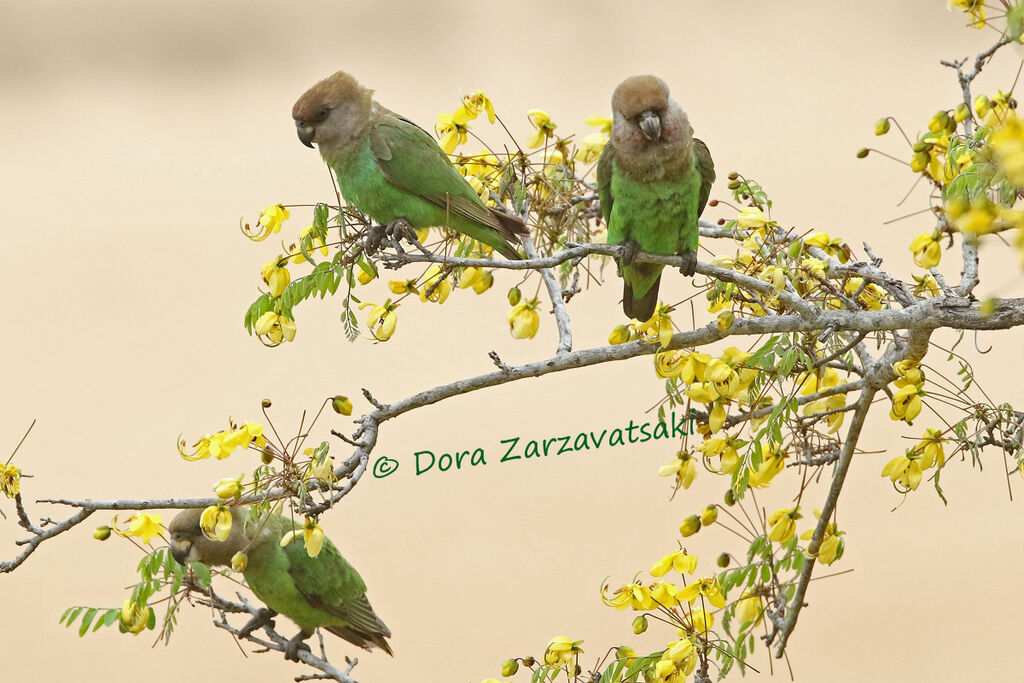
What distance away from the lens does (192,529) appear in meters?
2.70

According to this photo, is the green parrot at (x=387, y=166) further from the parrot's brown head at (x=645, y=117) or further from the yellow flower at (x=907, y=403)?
the yellow flower at (x=907, y=403)

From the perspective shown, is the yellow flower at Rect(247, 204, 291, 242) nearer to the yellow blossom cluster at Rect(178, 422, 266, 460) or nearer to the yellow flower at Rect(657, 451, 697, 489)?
the yellow blossom cluster at Rect(178, 422, 266, 460)

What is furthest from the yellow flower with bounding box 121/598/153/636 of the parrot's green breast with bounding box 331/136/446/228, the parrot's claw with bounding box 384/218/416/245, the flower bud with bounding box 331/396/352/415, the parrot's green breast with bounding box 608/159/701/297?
the parrot's green breast with bounding box 608/159/701/297

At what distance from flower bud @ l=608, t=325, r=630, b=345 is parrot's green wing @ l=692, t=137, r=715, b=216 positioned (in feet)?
1.33

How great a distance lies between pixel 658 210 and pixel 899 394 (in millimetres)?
681

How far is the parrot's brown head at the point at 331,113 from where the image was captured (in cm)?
244

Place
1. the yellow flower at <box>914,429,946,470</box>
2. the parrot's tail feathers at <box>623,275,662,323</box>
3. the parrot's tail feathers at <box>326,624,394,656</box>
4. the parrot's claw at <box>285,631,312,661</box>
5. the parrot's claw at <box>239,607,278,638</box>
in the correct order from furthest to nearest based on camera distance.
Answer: the parrot's tail feathers at <box>326,624,394,656</box> → the parrot's claw at <box>239,607,278,638</box> → the parrot's tail feathers at <box>623,275,662,323</box> → the parrot's claw at <box>285,631,312,661</box> → the yellow flower at <box>914,429,946,470</box>

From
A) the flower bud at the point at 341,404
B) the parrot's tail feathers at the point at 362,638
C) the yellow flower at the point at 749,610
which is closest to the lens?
the flower bud at the point at 341,404

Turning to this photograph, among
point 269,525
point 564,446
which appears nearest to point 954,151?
point 564,446

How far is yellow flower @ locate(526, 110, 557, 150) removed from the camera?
2417mm

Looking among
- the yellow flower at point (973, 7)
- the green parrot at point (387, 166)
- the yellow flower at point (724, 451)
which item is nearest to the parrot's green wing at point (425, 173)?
the green parrot at point (387, 166)

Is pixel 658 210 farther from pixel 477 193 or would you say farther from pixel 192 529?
pixel 192 529

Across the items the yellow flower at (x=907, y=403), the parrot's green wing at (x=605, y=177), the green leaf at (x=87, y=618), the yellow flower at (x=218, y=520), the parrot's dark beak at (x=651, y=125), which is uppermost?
the parrot's green wing at (x=605, y=177)

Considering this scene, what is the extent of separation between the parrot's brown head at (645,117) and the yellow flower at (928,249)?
548mm
